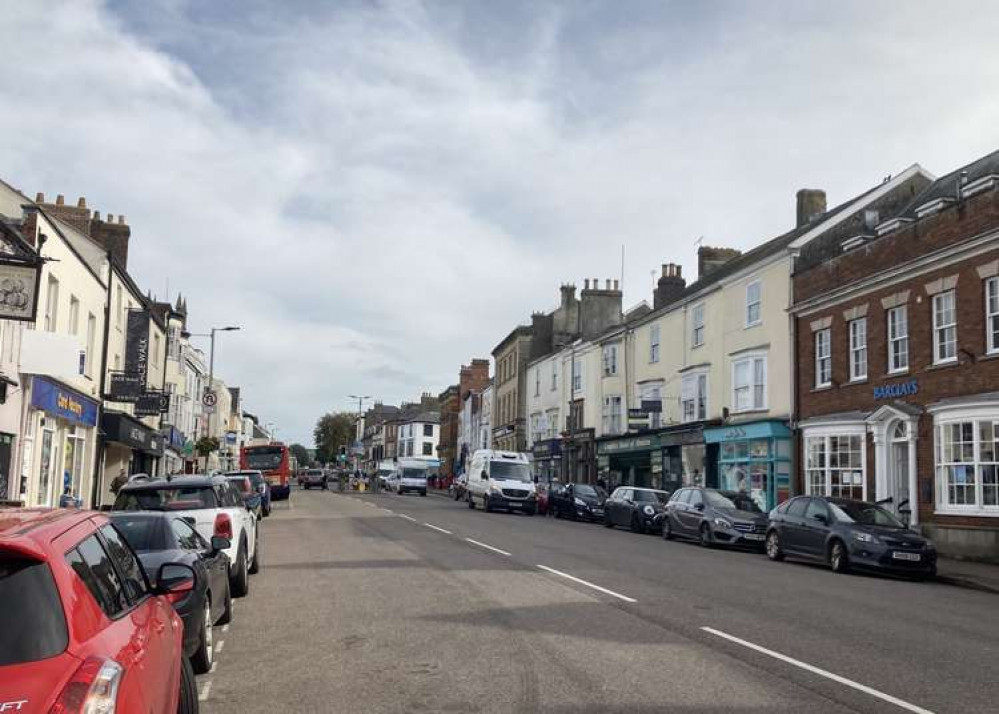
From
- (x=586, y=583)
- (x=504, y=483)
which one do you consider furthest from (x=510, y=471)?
(x=586, y=583)

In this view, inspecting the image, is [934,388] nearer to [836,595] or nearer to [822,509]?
[822,509]

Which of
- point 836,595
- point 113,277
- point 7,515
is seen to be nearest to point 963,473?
point 836,595

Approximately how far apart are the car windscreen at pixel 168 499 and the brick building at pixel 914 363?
17.2 meters

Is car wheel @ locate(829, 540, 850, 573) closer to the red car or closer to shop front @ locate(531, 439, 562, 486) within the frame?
the red car

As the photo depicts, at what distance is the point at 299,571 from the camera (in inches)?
601

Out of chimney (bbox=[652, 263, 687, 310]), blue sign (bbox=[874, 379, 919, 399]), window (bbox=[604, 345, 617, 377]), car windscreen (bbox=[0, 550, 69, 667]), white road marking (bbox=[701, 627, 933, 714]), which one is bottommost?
white road marking (bbox=[701, 627, 933, 714])

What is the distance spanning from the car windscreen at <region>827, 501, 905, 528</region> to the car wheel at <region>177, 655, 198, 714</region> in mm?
15897

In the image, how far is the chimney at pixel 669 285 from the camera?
45406 millimetres

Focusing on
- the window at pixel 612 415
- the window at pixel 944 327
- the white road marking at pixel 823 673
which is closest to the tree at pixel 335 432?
the window at pixel 612 415

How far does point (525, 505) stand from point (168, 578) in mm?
33797

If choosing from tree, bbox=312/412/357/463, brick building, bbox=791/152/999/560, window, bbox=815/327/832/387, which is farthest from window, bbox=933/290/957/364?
tree, bbox=312/412/357/463

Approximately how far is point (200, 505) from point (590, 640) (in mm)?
5648

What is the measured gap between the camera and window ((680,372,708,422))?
120ft

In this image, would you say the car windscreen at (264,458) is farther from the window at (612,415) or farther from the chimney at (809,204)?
the chimney at (809,204)
